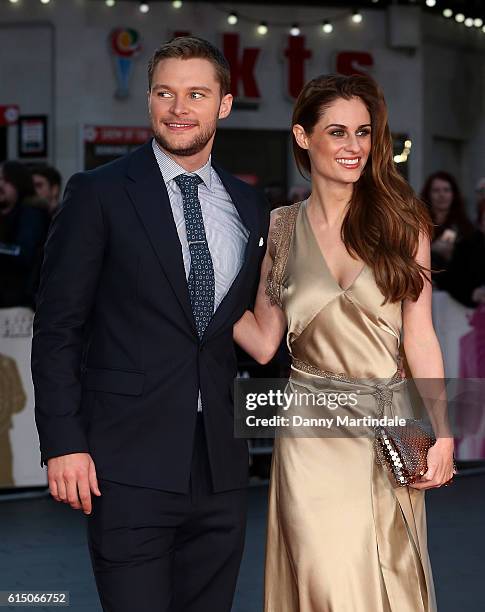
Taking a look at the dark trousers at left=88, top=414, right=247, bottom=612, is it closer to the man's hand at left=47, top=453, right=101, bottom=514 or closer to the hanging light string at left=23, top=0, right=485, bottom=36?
the man's hand at left=47, top=453, right=101, bottom=514

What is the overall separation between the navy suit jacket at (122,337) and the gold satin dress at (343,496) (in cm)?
39

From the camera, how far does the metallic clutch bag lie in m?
4.23

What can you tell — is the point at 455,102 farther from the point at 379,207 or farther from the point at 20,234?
the point at 379,207

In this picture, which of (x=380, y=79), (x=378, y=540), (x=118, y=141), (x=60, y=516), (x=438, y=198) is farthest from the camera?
(x=380, y=79)

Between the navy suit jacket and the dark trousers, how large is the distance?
2.1 inches

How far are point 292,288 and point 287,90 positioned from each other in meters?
13.9

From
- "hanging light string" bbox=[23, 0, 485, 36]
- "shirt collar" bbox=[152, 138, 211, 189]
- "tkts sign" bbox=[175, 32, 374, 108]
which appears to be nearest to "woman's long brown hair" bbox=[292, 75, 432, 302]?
"shirt collar" bbox=[152, 138, 211, 189]

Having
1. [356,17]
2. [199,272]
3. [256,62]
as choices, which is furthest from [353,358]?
[356,17]

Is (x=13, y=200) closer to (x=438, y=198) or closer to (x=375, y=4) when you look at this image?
(x=438, y=198)

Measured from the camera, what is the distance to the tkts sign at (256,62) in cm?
1772

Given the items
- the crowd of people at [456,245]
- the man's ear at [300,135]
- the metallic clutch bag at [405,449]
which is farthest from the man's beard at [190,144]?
the crowd of people at [456,245]

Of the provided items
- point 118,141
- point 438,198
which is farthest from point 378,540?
point 118,141

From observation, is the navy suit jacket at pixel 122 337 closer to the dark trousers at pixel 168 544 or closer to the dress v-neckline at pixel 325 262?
the dark trousers at pixel 168 544

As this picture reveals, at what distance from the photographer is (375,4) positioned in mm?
18641
